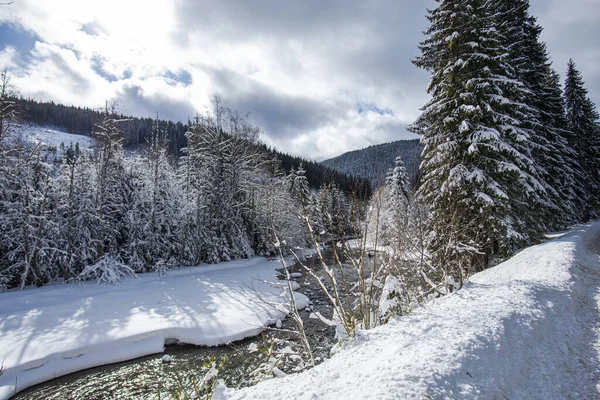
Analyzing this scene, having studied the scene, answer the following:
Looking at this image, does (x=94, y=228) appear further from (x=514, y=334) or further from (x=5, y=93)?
(x=514, y=334)

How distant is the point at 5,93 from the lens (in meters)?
10.8

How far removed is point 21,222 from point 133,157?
7059mm

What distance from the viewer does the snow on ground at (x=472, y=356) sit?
7.14ft

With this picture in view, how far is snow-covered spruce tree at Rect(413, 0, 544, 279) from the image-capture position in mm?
9391

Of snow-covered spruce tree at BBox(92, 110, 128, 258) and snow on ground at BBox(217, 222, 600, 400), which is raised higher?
snow-covered spruce tree at BBox(92, 110, 128, 258)

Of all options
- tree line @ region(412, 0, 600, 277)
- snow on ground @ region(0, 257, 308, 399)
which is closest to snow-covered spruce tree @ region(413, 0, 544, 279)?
tree line @ region(412, 0, 600, 277)

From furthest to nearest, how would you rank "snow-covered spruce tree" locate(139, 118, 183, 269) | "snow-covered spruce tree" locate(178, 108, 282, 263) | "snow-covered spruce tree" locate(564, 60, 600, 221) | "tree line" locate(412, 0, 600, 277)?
"snow-covered spruce tree" locate(564, 60, 600, 221)
"snow-covered spruce tree" locate(178, 108, 282, 263)
"snow-covered spruce tree" locate(139, 118, 183, 269)
"tree line" locate(412, 0, 600, 277)

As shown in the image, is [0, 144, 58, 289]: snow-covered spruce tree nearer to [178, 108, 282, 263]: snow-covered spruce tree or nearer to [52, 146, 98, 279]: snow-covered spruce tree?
[52, 146, 98, 279]: snow-covered spruce tree

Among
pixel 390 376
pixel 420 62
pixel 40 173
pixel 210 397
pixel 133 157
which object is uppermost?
pixel 420 62

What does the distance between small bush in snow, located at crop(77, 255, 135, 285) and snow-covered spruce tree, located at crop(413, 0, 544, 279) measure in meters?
13.7

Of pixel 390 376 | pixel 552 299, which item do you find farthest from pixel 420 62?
pixel 390 376

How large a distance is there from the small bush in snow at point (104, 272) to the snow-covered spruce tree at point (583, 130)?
3401cm

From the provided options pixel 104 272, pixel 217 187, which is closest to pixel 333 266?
pixel 104 272

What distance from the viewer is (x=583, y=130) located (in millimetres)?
23016
